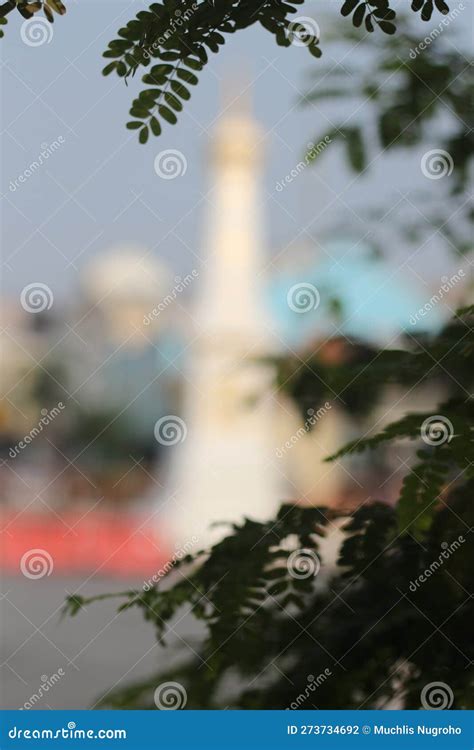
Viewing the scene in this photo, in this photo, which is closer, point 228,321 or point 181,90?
point 181,90

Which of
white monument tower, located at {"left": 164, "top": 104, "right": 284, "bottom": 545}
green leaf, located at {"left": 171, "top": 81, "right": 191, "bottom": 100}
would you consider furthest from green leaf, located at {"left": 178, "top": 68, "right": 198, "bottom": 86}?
white monument tower, located at {"left": 164, "top": 104, "right": 284, "bottom": 545}

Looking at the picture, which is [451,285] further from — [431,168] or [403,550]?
[403,550]

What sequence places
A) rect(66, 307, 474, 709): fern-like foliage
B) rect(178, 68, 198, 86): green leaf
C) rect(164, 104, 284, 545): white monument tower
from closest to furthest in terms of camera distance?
rect(178, 68, 198, 86): green leaf < rect(66, 307, 474, 709): fern-like foliage < rect(164, 104, 284, 545): white monument tower

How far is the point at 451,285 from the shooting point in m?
1.59

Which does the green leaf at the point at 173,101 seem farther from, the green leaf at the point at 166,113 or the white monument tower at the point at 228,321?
the white monument tower at the point at 228,321

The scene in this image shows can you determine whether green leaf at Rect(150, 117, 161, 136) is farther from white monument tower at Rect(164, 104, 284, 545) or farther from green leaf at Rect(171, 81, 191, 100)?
white monument tower at Rect(164, 104, 284, 545)

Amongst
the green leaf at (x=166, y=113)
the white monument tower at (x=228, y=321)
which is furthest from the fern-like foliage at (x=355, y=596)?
the white monument tower at (x=228, y=321)

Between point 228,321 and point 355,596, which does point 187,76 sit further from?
point 228,321

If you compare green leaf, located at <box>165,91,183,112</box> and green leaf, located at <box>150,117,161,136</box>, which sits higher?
green leaf, located at <box>165,91,183,112</box>

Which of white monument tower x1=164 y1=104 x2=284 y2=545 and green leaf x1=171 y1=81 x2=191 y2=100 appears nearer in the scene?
green leaf x1=171 y1=81 x2=191 y2=100

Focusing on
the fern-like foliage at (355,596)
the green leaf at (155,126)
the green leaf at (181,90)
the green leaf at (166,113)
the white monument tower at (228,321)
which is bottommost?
the fern-like foliage at (355,596)

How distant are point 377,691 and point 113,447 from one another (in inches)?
678

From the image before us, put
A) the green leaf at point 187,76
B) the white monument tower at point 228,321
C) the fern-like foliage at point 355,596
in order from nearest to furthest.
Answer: the green leaf at point 187,76 < the fern-like foliage at point 355,596 < the white monument tower at point 228,321

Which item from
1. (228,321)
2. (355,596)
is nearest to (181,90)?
(355,596)
